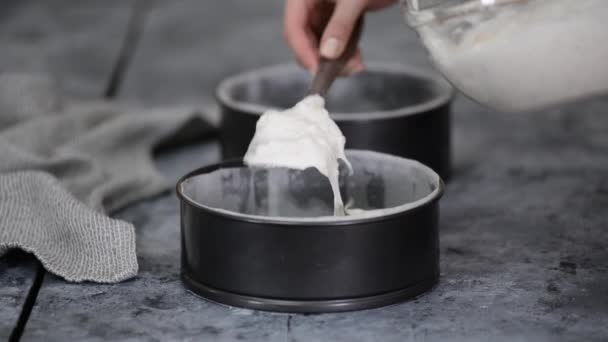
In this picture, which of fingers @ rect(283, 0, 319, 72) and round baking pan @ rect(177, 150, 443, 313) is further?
fingers @ rect(283, 0, 319, 72)

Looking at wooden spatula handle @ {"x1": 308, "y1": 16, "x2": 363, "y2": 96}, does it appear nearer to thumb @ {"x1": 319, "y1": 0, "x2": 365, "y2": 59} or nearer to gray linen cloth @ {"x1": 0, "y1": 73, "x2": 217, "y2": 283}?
thumb @ {"x1": 319, "y1": 0, "x2": 365, "y2": 59}

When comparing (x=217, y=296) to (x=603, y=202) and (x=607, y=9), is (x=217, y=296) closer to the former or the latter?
(x=607, y=9)

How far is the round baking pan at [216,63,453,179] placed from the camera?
5.45 ft

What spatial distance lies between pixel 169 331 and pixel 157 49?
4.98 ft

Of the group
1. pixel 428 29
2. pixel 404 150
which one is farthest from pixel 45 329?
pixel 404 150

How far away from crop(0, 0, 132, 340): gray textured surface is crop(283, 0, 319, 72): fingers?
838 millimetres

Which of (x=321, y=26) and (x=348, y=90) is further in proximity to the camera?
(x=348, y=90)

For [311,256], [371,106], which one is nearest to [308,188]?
[311,256]

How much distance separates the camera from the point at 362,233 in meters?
1.17

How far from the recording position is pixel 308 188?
4.73 ft

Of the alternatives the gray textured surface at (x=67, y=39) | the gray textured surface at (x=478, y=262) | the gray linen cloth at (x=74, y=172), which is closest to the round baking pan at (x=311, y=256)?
the gray textured surface at (x=478, y=262)

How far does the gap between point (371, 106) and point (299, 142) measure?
715 mm

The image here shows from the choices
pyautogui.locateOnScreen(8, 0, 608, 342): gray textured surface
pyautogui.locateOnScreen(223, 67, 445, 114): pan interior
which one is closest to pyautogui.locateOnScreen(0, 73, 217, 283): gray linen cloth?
pyautogui.locateOnScreen(8, 0, 608, 342): gray textured surface

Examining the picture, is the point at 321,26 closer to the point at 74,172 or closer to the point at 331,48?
the point at 331,48
